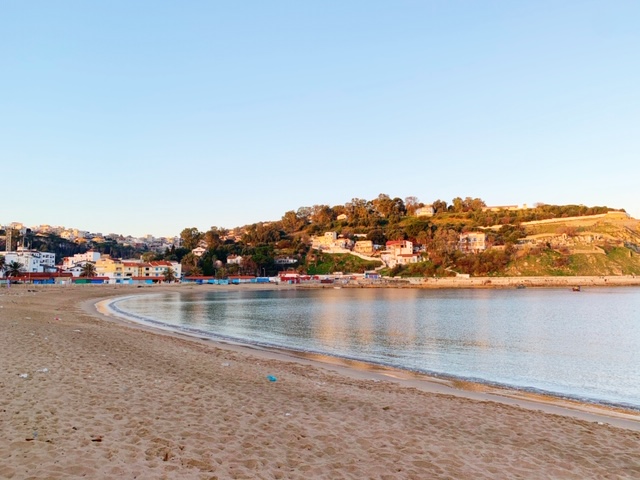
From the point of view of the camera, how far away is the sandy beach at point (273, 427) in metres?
6.27

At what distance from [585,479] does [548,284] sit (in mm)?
122057

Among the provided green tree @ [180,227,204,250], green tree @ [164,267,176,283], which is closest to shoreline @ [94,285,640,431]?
green tree @ [164,267,176,283]

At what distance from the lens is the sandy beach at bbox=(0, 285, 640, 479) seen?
6.27m

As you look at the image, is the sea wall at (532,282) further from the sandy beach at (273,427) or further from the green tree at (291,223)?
the sandy beach at (273,427)

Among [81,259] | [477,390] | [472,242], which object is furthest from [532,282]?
[81,259]

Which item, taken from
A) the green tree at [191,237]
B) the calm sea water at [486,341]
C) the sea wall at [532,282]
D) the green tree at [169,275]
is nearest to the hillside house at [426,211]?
the sea wall at [532,282]

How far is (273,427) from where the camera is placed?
27.5 feet

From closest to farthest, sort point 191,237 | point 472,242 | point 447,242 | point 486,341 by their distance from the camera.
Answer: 1. point 486,341
2. point 447,242
3. point 472,242
4. point 191,237

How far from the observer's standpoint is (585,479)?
677 cm

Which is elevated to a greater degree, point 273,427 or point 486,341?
point 273,427

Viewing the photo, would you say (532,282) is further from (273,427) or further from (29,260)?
(29,260)

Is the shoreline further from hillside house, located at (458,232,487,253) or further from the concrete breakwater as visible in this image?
hillside house, located at (458,232,487,253)

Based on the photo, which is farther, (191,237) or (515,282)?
(191,237)

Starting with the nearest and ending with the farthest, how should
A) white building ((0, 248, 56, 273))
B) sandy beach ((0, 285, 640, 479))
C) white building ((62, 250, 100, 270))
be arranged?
sandy beach ((0, 285, 640, 479)), white building ((0, 248, 56, 273)), white building ((62, 250, 100, 270))
